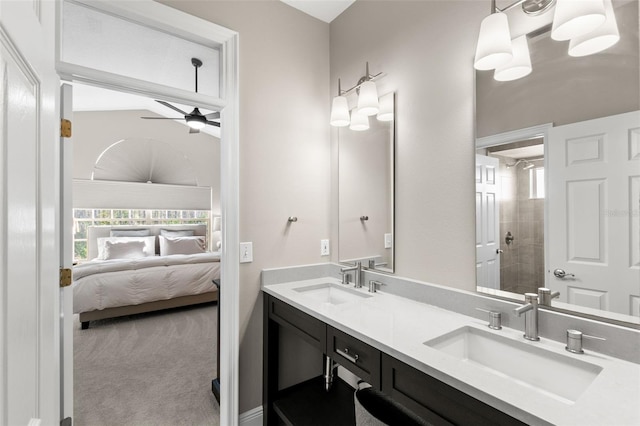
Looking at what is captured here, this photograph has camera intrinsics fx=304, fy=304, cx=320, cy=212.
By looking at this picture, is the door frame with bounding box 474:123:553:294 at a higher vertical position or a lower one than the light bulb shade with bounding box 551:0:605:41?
lower

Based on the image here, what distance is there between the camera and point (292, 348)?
1996 mm

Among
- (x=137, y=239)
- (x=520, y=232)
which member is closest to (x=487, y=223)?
(x=520, y=232)

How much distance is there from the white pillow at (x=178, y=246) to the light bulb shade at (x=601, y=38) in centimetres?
554

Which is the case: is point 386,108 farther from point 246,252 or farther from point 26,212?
point 26,212

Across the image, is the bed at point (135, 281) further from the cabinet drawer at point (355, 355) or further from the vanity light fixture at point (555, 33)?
the vanity light fixture at point (555, 33)

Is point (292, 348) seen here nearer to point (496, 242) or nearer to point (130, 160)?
point (496, 242)

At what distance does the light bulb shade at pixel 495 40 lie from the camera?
3.70ft

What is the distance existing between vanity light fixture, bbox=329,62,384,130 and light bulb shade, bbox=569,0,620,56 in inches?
33.8

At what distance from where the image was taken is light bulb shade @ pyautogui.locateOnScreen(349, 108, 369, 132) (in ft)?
6.16

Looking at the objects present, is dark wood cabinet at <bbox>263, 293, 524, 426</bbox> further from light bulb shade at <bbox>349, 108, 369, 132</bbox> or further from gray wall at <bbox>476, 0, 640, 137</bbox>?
Answer: light bulb shade at <bbox>349, 108, 369, 132</bbox>

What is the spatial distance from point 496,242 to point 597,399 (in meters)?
0.65

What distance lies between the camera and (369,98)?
1.76 metres

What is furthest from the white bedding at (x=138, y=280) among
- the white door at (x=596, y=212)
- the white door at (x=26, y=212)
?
the white door at (x=596, y=212)

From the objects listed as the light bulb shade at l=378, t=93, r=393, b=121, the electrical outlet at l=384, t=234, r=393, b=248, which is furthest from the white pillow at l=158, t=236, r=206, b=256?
the light bulb shade at l=378, t=93, r=393, b=121
